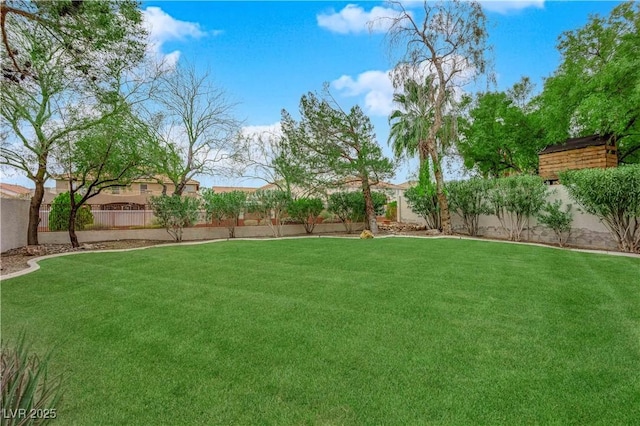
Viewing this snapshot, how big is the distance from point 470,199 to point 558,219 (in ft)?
11.1

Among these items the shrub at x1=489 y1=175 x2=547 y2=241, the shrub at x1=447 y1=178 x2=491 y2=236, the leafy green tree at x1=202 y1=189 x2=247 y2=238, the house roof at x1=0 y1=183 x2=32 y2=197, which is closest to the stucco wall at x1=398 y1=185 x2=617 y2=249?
the shrub at x1=489 y1=175 x2=547 y2=241

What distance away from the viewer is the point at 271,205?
15.1 metres

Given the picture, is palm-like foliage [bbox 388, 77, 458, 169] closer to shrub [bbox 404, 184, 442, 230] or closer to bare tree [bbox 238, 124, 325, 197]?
shrub [bbox 404, 184, 442, 230]

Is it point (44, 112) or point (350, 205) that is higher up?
point (44, 112)

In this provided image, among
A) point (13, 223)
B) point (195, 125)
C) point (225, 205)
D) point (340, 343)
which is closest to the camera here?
point (340, 343)

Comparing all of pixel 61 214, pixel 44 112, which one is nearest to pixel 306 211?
pixel 61 214

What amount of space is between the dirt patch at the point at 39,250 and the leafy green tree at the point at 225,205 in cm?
251

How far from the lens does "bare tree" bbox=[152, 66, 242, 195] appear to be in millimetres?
15414

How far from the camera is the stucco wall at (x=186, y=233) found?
11.9m

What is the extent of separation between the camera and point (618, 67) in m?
11.3

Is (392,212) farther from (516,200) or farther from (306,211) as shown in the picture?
(516,200)

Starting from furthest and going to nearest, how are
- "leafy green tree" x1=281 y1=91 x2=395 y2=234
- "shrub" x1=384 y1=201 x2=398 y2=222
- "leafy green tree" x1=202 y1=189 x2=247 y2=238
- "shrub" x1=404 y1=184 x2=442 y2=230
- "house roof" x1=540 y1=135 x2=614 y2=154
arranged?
"shrub" x1=384 y1=201 x2=398 y2=222
"shrub" x1=404 y1=184 x2=442 y2=230
"leafy green tree" x1=281 y1=91 x2=395 y2=234
"leafy green tree" x1=202 y1=189 x2=247 y2=238
"house roof" x1=540 y1=135 x2=614 y2=154

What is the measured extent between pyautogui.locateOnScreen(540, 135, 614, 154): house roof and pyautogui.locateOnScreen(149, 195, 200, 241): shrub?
1535 cm

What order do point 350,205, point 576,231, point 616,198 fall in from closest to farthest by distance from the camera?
point 616,198, point 576,231, point 350,205
